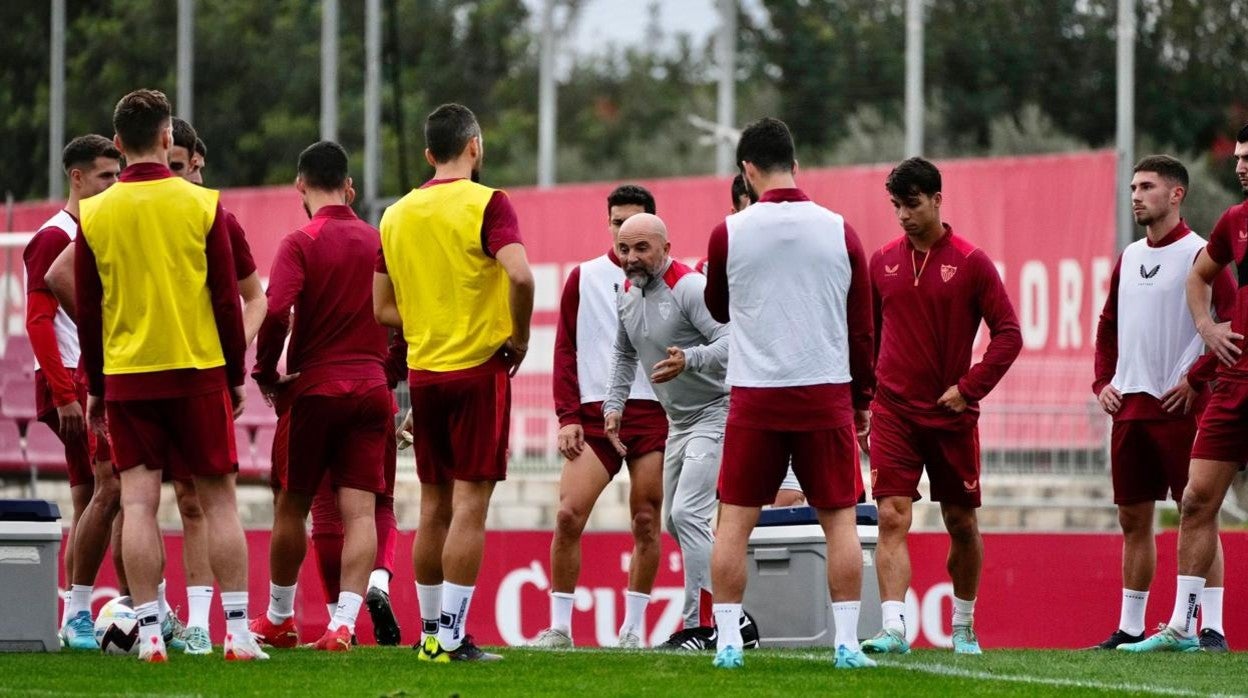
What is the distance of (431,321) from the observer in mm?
8766

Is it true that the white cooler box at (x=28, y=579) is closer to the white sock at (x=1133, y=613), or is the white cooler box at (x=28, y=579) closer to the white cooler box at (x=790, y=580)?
the white cooler box at (x=790, y=580)

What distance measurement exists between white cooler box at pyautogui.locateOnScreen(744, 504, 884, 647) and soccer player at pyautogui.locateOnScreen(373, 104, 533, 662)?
225cm

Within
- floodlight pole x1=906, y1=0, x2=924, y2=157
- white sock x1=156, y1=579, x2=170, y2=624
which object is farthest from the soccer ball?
floodlight pole x1=906, y1=0, x2=924, y2=157

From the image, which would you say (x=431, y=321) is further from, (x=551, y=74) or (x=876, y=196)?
(x=551, y=74)

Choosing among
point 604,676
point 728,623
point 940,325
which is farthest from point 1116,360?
point 604,676

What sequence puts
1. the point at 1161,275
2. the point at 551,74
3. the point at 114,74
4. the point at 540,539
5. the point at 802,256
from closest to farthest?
the point at 802,256, the point at 1161,275, the point at 540,539, the point at 551,74, the point at 114,74

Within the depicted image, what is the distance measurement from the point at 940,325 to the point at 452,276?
7.63 ft

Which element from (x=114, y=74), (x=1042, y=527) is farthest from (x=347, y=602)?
(x=114, y=74)

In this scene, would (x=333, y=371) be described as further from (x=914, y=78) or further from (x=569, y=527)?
(x=914, y=78)

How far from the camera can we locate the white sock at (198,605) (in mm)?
8805

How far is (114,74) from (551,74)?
2040 centimetres

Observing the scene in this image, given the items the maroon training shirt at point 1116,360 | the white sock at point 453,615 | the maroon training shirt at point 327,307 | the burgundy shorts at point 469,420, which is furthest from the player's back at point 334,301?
the maroon training shirt at point 1116,360

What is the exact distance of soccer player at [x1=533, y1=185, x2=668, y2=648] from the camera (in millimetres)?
10641

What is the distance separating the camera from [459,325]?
8727 mm
